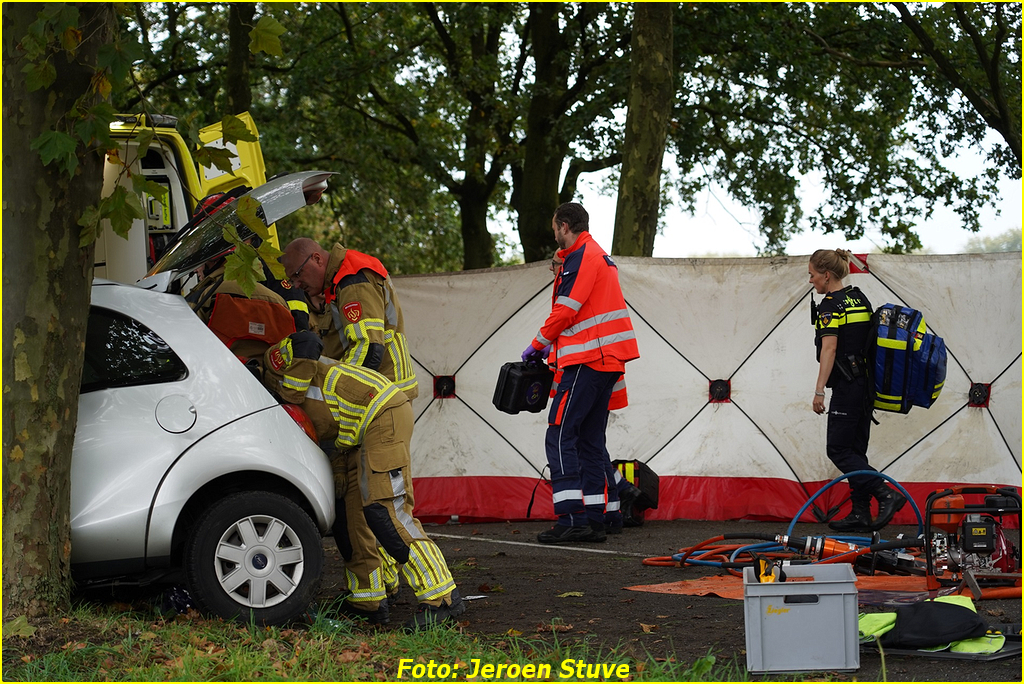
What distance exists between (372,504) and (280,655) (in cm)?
87

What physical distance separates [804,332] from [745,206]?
35.0ft

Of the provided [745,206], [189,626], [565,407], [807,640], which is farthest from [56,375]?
[745,206]

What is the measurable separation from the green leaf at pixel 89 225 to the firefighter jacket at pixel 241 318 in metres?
0.93

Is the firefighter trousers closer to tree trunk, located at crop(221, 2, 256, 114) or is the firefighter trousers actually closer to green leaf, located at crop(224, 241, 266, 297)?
green leaf, located at crop(224, 241, 266, 297)

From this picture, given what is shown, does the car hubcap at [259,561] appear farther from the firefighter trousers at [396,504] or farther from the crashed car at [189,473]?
the firefighter trousers at [396,504]

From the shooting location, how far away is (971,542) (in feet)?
17.0

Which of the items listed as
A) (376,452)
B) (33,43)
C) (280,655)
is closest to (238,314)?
(376,452)

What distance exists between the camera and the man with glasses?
477 centimetres

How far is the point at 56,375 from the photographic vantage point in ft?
14.6

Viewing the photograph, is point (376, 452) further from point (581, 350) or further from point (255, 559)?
point (581, 350)

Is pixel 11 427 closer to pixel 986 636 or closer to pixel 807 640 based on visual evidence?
pixel 807 640

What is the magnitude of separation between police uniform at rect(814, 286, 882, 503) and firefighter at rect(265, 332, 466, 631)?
12.3 feet

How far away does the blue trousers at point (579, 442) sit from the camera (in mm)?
7246

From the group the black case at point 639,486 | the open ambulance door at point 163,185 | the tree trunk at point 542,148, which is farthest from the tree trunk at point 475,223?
the black case at point 639,486
